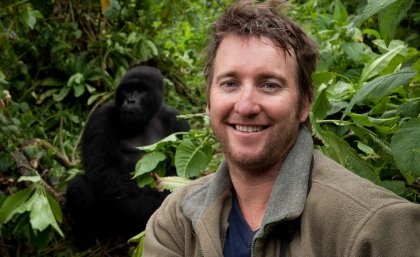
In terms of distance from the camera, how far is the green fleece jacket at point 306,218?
1350 mm

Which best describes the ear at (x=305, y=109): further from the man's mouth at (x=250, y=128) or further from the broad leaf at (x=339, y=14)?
the broad leaf at (x=339, y=14)

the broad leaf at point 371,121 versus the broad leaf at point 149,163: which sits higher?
the broad leaf at point 371,121

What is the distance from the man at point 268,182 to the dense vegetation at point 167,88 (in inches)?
7.0

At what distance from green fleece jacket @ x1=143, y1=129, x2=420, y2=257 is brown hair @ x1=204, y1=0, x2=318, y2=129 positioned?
17 cm

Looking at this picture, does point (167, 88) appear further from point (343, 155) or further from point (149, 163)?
point (343, 155)

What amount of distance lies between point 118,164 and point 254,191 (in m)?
3.02

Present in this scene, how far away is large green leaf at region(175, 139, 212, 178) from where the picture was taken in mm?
2357

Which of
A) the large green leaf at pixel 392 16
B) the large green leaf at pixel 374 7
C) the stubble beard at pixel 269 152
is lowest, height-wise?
the stubble beard at pixel 269 152

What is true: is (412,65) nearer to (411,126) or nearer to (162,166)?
(411,126)

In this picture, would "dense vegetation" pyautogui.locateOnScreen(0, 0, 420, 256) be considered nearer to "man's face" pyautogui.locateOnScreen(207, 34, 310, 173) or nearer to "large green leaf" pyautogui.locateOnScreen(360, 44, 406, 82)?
"large green leaf" pyautogui.locateOnScreen(360, 44, 406, 82)

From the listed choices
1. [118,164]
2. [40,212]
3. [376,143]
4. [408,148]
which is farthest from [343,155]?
[118,164]

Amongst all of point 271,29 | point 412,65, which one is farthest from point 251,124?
point 412,65

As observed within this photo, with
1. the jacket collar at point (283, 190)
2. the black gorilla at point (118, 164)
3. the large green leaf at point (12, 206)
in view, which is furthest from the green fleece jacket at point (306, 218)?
the black gorilla at point (118, 164)

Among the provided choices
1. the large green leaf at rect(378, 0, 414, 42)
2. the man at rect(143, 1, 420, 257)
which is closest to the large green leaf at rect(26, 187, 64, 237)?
the man at rect(143, 1, 420, 257)
